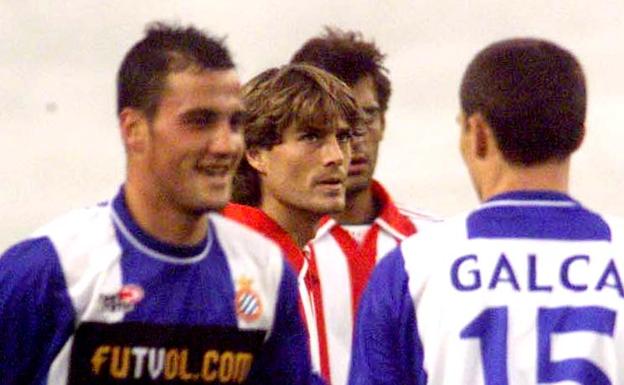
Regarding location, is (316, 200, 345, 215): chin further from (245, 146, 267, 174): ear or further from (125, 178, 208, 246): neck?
(125, 178, 208, 246): neck

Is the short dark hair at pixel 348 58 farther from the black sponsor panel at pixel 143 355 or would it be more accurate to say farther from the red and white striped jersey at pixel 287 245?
the black sponsor panel at pixel 143 355

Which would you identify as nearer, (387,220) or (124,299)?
(124,299)

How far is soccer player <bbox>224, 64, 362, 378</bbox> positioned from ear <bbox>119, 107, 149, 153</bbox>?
1.97m

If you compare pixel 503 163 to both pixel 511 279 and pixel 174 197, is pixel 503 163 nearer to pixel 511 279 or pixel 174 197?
pixel 511 279

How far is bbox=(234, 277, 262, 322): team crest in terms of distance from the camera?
6.41 m

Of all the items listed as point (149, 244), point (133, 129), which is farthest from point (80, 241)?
point (133, 129)

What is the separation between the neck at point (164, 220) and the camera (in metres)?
6.33

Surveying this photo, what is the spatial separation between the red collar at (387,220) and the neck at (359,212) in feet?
0.12

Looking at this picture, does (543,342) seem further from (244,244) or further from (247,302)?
(244,244)

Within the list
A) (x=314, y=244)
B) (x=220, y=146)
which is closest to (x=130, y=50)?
(x=220, y=146)

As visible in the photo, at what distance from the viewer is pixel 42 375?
620cm

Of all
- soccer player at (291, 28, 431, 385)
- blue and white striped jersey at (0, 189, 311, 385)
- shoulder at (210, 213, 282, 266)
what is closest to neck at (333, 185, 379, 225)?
soccer player at (291, 28, 431, 385)

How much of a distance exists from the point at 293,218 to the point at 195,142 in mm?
2180

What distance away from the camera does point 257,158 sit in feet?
28.0
